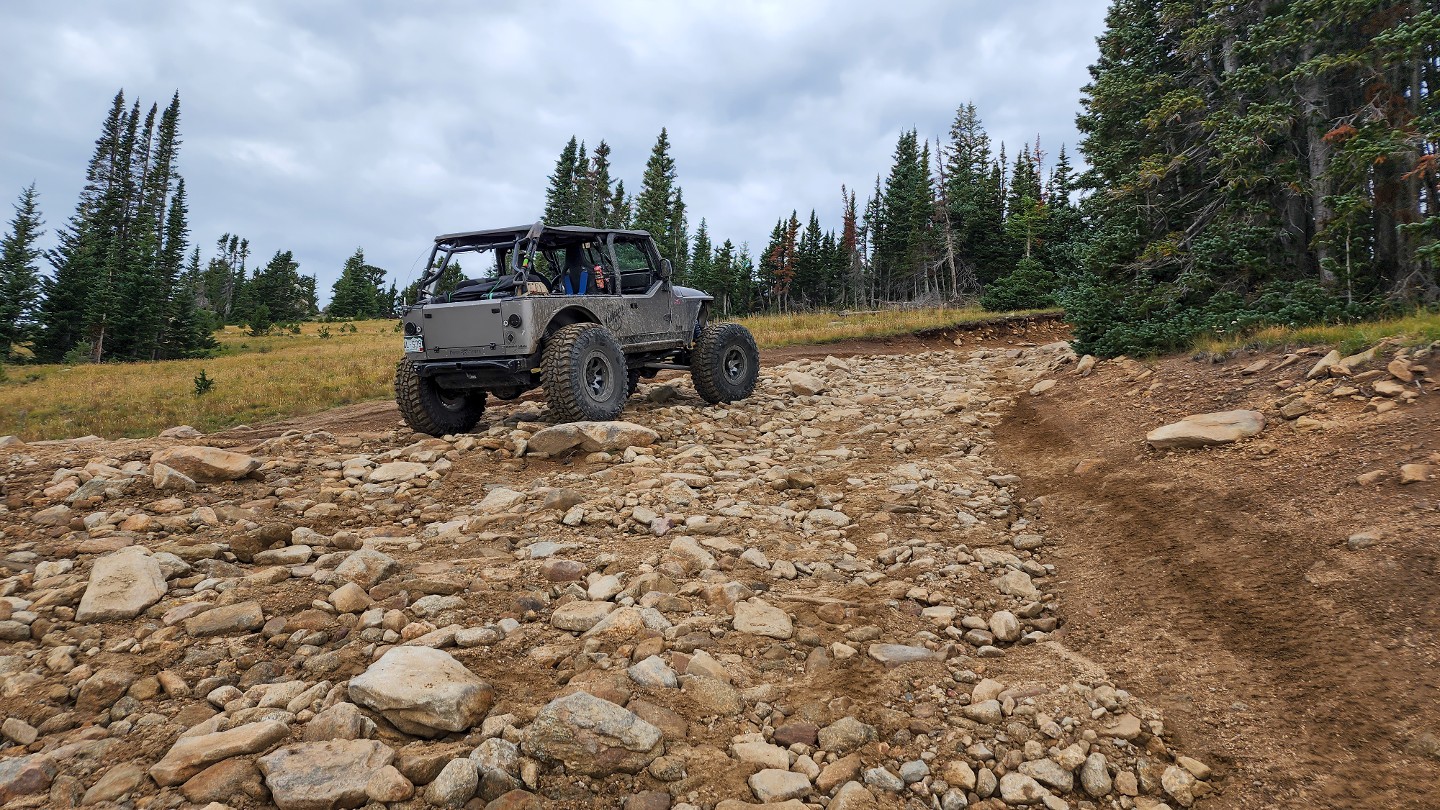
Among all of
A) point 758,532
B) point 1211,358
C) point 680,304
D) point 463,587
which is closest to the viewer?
point 463,587

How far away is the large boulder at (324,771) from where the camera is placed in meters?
2.28

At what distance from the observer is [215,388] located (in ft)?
66.0

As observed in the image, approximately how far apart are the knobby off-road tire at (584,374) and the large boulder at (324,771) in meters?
5.74

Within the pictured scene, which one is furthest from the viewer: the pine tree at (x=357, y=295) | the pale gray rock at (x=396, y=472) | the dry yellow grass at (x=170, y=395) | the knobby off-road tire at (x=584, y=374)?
the pine tree at (x=357, y=295)

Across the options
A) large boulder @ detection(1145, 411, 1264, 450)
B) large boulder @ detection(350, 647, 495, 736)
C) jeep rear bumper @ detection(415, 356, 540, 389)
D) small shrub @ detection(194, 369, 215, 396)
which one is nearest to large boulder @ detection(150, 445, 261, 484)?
jeep rear bumper @ detection(415, 356, 540, 389)

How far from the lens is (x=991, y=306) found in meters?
37.3

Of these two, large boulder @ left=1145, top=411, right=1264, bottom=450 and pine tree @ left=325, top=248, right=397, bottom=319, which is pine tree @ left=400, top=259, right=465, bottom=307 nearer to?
large boulder @ left=1145, top=411, right=1264, bottom=450

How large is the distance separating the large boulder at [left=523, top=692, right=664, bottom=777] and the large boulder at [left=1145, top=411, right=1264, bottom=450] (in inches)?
223

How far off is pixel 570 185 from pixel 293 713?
67.6 meters

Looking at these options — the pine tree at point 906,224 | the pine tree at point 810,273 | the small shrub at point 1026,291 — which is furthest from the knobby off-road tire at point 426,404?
the pine tree at point 810,273

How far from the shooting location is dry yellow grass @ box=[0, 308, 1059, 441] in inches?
579

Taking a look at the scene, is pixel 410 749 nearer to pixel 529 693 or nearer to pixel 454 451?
pixel 529 693

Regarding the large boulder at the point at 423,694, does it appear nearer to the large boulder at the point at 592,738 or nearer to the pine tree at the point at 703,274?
the large boulder at the point at 592,738

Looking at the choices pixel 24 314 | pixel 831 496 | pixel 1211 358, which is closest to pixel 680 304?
pixel 831 496
